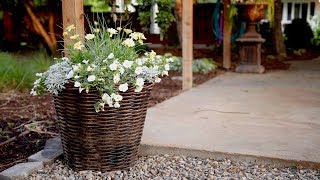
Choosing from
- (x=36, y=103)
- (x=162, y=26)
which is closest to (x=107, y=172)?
(x=36, y=103)

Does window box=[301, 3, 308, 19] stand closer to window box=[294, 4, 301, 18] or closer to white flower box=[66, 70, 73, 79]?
window box=[294, 4, 301, 18]

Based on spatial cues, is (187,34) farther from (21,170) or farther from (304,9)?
(304,9)

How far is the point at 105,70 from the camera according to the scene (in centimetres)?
279

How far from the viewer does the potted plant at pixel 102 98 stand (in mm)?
2779

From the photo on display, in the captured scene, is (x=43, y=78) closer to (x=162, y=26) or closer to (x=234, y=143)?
(x=234, y=143)

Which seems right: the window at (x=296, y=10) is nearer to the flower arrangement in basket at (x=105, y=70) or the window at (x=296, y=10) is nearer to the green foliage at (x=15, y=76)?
the green foliage at (x=15, y=76)

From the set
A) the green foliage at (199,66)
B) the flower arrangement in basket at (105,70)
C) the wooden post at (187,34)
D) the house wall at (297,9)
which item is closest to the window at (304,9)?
the house wall at (297,9)

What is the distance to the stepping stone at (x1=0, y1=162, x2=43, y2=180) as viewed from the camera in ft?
9.22

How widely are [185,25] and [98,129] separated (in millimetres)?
3279

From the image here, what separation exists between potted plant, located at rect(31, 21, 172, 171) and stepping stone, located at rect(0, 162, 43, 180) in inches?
8.4

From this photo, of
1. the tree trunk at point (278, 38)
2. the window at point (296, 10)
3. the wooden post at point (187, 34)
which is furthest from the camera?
the window at point (296, 10)

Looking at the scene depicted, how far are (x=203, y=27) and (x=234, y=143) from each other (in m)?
9.51

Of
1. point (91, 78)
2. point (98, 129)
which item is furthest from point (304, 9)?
point (91, 78)

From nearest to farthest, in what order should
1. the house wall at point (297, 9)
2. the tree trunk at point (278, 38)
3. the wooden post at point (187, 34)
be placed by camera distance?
1. the wooden post at point (187, 34)
2. the tree trunk at point (278, 38)
3. the house wall at point (297, 9)
